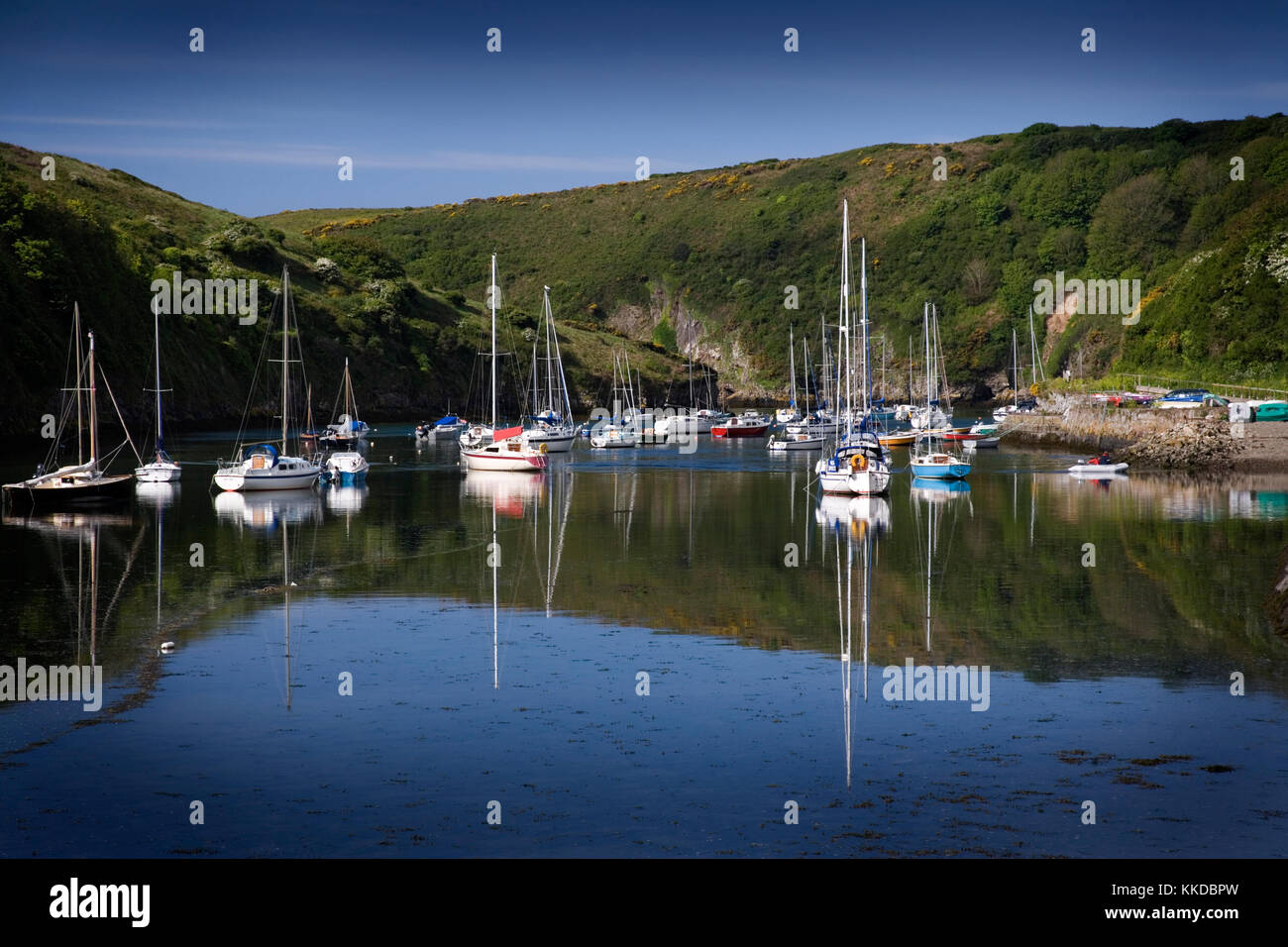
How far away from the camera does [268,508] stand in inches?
1768

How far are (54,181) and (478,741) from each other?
12406 centimetres

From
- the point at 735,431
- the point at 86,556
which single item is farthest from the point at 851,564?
the point at 735,431

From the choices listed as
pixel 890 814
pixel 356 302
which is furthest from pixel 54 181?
pixel 890 814

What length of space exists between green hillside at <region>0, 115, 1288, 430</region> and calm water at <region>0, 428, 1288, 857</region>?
52246mm

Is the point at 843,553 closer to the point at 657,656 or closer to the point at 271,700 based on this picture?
the point at 657,656

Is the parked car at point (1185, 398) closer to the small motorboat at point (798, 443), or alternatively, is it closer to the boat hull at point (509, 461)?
the small motorboat at point (798, 443)

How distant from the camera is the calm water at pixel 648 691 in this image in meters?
13.0

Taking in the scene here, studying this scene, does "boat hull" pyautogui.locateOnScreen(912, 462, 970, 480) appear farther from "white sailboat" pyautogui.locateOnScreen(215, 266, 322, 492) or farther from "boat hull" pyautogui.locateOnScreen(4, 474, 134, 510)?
"boat hull" pyautogui.locateOnScreen(4, 474, 134, 510)

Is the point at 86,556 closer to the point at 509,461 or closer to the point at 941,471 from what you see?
the point at 509,461

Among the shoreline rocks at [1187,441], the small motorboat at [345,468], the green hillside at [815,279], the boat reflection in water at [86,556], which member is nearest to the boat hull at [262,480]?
the small motorboat at [345,468]

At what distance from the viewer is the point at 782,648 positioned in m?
21.5

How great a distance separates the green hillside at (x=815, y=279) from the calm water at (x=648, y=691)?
171 ft

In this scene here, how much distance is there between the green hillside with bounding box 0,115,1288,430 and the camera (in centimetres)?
8819

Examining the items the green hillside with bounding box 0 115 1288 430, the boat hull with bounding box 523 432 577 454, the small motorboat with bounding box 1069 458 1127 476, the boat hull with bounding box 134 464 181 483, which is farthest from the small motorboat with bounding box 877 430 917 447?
the boat hull with bounding box 134 464 181 483
